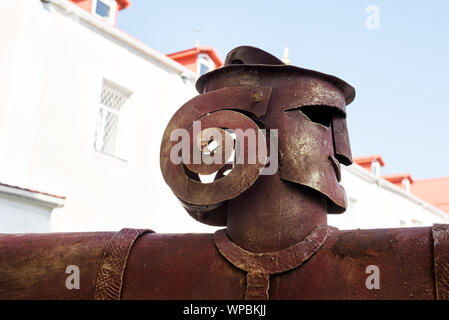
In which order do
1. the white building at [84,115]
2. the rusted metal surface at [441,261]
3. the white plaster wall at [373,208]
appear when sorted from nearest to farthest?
the rusted metal surface at [441,261] → the white building at [84,115] → the white plaster wall at [373,208]

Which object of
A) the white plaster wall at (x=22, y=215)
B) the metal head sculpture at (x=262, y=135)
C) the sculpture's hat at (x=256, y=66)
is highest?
the white plaster wall at (x=22, y=215)

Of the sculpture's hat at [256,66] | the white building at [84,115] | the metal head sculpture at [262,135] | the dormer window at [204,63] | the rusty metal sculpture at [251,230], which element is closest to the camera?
the rusty metal sculpture at [251,230]

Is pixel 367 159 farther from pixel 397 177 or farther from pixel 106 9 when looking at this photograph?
pixel 106 9

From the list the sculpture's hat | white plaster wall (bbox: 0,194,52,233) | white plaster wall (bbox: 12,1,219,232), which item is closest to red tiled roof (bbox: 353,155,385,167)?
white plaster wall (bbox: 12,1,219,232)

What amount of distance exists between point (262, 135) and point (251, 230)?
346 mm

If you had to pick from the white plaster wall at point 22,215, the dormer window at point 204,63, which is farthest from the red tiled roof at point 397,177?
the white plaster wall at point 22,215

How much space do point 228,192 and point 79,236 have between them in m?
0.69

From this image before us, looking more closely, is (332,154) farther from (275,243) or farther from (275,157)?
(275,243)

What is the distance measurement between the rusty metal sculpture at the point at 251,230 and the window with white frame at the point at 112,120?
7839 millimetres

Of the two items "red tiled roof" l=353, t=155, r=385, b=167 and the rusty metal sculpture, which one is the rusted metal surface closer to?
the rusty metal sculpture

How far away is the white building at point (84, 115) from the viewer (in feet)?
27.2

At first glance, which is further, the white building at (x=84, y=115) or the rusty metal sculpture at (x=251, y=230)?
Answer: the white building at (x=84, y=115)

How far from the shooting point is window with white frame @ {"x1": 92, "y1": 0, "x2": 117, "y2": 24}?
35.0 ft

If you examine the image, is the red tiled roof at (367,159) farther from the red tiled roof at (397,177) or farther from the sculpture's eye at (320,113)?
the sculpture's eye at (320,113)
